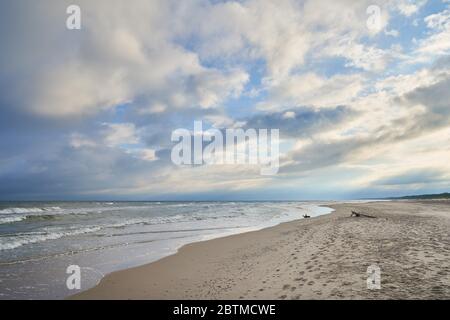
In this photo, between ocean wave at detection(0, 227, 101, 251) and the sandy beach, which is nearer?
the sandy beach

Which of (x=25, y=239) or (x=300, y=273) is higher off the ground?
(x=300, y=273)

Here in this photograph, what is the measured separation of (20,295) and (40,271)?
8.50ft

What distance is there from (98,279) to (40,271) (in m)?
2.72

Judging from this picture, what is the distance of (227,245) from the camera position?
618 inches

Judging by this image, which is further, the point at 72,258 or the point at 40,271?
the point at 72,258

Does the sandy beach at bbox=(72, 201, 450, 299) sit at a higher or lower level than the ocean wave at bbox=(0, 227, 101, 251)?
higher

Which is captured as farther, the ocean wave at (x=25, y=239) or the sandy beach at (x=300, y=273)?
the ocean wave at (x=25, y=239)

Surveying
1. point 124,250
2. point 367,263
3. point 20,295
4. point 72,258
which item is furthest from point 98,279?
point 367,263

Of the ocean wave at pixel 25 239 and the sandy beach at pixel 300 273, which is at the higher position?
the sandy beach at pixel 300 273

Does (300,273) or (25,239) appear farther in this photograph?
(25,239)
